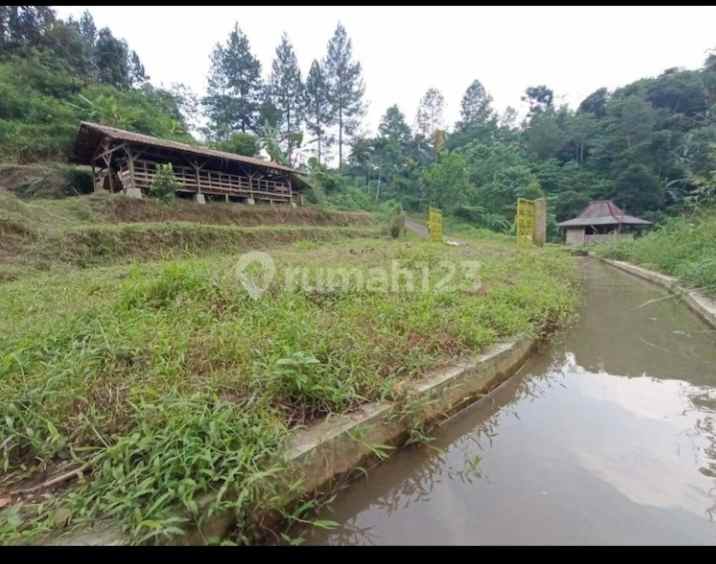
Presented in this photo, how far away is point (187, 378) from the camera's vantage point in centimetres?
180

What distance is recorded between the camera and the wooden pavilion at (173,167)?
10.5 meters

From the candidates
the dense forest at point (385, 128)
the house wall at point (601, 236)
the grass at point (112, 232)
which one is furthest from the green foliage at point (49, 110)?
the house wall at point (601, 236)

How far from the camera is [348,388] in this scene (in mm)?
1796

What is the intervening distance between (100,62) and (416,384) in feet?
96.4

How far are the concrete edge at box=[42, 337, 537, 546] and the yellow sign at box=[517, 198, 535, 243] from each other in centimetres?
1137

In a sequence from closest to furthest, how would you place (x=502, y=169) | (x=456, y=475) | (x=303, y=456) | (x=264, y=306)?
1. (x=303, y=456)
2. (x=456, y=475)
3. (x=264, y=306)
4. (x=502, y=169)

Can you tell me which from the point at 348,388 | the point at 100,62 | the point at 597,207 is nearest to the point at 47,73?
the point at 100,62

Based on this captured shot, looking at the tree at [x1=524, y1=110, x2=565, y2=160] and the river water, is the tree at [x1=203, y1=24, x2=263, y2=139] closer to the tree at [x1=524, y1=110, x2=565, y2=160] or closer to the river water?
the tree at [x1=524, y1=110, x2=565, y2=160]

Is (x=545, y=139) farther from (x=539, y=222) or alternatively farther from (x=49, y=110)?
(x=49, y=110)

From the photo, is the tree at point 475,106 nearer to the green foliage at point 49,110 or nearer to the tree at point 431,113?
the tree at point 431,113

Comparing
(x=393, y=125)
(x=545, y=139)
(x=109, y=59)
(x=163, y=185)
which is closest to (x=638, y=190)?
(x=545, y=139)

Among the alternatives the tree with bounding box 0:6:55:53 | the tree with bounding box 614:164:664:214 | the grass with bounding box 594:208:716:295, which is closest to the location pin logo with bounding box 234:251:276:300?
the grass with bounding box 594:208:716:295

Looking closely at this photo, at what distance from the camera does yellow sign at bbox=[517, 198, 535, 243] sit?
40.2ft

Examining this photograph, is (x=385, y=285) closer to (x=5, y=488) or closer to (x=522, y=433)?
(x=522, y=433)
